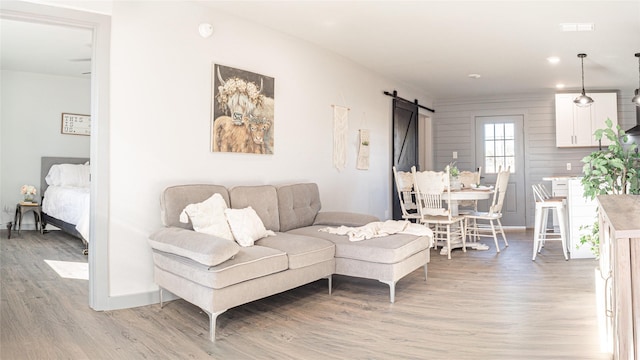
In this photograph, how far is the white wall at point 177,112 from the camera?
3180 millimetres

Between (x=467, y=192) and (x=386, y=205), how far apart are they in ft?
5.71

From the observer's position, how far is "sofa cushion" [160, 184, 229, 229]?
3.15 m

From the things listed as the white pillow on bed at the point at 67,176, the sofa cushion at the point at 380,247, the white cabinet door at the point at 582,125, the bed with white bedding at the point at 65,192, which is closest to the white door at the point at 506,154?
the white cabinet door at the point at 582,125

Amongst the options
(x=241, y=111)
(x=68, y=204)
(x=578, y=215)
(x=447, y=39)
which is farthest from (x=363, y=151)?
(x=68, y=204)

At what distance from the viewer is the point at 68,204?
225 inches

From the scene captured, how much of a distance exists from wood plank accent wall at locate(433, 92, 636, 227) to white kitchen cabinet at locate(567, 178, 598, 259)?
10.5 ft

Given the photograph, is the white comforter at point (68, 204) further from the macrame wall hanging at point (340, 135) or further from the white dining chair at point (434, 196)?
the white dining chair at point (434, 196)

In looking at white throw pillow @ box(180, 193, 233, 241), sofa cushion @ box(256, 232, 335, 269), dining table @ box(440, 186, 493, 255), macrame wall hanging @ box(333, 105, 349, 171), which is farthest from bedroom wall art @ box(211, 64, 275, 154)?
dining table @ box(440, 186, 493, 255)

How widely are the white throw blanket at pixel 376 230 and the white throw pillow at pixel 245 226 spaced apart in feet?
2.34

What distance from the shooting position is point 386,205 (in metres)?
6.62

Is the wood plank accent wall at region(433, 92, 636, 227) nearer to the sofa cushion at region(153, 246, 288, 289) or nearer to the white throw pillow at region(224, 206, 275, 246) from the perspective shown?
the white throw pillow at region(224, 206, 275, 246)

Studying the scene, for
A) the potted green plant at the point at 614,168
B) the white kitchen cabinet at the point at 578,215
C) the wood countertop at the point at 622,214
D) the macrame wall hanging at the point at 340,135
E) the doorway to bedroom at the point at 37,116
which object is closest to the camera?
the wood countertop at the point at 622,214

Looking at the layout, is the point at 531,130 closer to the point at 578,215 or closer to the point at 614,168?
the point at 578,215

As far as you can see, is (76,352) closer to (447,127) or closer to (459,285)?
(459,285)
